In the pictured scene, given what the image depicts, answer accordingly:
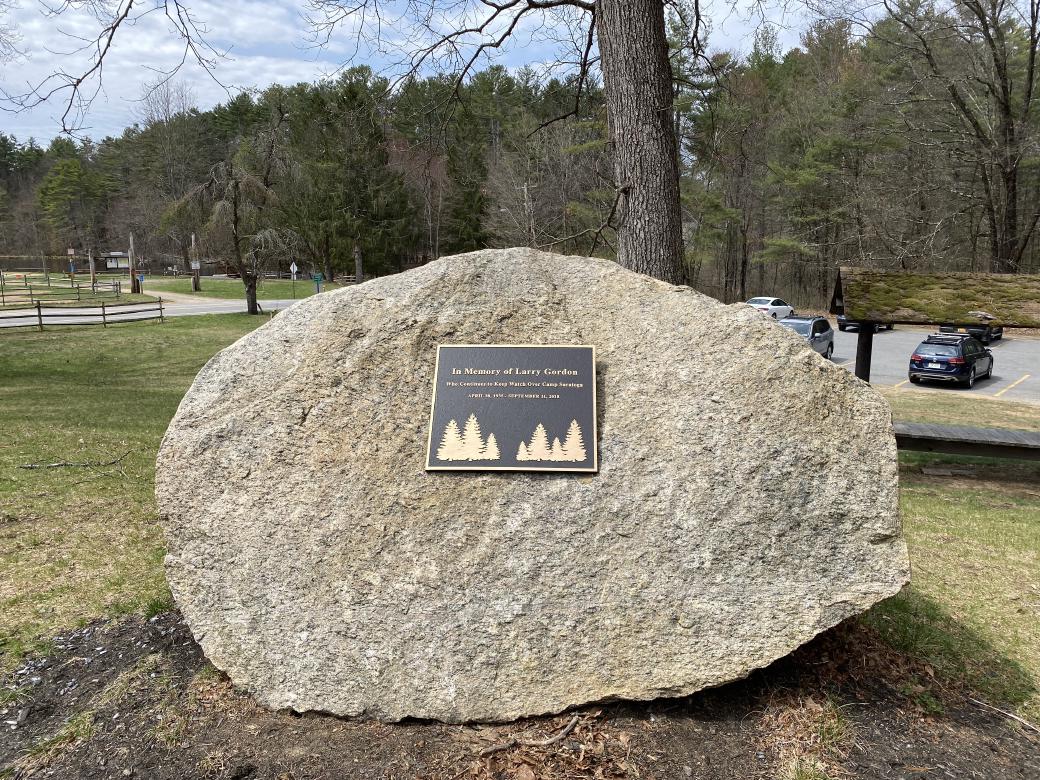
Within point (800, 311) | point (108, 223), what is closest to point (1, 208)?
point (108, 223)

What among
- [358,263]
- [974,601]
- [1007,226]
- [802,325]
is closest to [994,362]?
[1007,226]

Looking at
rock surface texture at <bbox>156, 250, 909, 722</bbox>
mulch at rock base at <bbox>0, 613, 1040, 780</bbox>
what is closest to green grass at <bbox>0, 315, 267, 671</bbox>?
mulch at rock base at <bbox>0, 613, 1040, 780</bbox>

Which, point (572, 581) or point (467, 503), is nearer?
point (572, 581)

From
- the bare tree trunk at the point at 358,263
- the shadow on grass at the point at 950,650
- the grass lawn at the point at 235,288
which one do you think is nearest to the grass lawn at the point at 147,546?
the shadow on grass at the point at 950,650

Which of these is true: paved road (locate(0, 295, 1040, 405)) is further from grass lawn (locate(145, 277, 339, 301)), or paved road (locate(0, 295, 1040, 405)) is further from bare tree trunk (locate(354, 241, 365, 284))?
bare tree trunk (locate(354, 241, 365, 284))

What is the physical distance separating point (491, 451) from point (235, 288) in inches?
1784

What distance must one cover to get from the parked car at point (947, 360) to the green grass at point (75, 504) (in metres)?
18.4

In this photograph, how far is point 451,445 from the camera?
3641 mm

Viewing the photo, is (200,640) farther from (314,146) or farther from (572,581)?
(314,146)

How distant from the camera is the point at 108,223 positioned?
204ft

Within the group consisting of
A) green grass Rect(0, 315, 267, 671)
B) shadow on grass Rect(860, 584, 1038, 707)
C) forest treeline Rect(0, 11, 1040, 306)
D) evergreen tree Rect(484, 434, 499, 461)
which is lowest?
shadow on grass Rect(860, 584, 1038, 707)

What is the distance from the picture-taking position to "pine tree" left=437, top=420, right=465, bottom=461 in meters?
3.60

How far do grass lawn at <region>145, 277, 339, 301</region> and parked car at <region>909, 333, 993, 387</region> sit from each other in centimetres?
2859

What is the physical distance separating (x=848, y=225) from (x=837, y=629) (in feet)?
121
